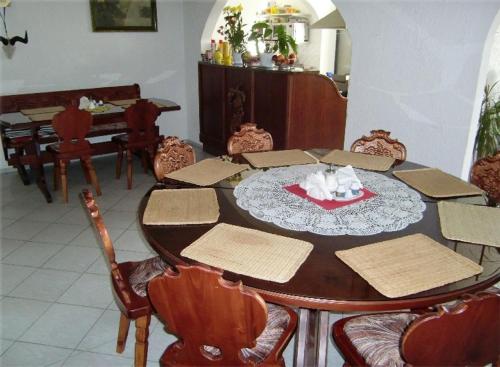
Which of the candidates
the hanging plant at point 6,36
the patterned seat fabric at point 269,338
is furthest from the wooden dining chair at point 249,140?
the hanging plant at point 6,36

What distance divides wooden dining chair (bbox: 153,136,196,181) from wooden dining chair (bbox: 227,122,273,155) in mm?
438

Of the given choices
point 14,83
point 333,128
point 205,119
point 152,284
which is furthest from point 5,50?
point 152,284

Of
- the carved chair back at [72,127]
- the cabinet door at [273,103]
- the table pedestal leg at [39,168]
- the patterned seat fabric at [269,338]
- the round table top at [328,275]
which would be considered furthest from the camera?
the cabinet door at [273,103]

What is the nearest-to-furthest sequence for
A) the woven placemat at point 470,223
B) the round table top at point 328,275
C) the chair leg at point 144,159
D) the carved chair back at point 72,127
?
the round table top at point 328,275
the woven placemat at point 470,223
the carved chair back at point 72,127
the chair leg at point 144,159

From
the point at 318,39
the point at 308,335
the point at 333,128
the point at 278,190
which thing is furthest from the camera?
Result: the point at 318,39

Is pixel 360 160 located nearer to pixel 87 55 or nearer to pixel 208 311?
pixel 208 311

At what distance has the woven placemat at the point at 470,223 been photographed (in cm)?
157

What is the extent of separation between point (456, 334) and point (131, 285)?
132cm

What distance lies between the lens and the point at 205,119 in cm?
540

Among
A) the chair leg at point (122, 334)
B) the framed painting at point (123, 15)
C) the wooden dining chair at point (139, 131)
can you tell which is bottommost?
the chair leg at point (122, 334)

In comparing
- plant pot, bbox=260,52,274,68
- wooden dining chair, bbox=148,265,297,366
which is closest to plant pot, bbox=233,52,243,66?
plant pot, bbox=260,52,274,68

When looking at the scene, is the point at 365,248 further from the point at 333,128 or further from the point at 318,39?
the point at 318,39

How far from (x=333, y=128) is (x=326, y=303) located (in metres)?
3.07

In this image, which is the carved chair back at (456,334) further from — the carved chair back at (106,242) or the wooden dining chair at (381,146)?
the wooden dining chair at (381,146)
